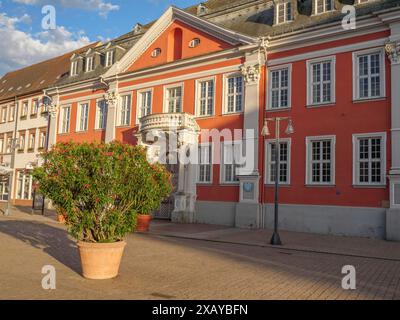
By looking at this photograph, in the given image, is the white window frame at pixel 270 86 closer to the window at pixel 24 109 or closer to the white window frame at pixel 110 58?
the white window frame at pixel 110 58

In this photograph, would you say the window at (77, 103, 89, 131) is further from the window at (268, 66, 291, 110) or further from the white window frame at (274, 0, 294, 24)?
the white window frame at (274, 0, 294, 24)

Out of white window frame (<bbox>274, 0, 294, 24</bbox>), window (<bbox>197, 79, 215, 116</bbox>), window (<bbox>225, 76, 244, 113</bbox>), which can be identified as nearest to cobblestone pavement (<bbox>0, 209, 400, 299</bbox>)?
window (<bbox>225, 76, 244, 113</bbox>)

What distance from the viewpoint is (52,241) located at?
14.2 metres

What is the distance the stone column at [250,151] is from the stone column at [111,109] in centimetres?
1040

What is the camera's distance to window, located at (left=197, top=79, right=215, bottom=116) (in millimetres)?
24016

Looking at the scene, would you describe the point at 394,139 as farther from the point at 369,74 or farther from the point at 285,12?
the point at 285,12

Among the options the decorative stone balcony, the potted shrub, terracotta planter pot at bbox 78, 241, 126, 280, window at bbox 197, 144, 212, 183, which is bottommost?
terracotta planter pot at bbox 78, 241, 126, 280

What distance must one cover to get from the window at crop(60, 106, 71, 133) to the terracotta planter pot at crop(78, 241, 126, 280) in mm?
26309

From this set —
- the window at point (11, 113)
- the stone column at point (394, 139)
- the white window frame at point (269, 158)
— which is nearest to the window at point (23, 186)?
the window at point (11, 113)

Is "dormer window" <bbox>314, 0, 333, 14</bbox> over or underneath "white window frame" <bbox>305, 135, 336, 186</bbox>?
over

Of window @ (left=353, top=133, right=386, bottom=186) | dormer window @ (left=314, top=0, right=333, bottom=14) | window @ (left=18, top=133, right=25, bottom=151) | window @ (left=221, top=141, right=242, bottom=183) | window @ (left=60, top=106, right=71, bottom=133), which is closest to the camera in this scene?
window @ (left=353, top=133, right=386, bottom=186)

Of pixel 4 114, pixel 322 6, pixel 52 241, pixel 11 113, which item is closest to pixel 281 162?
pixel 322 6

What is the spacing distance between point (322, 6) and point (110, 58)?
16.7 meters
